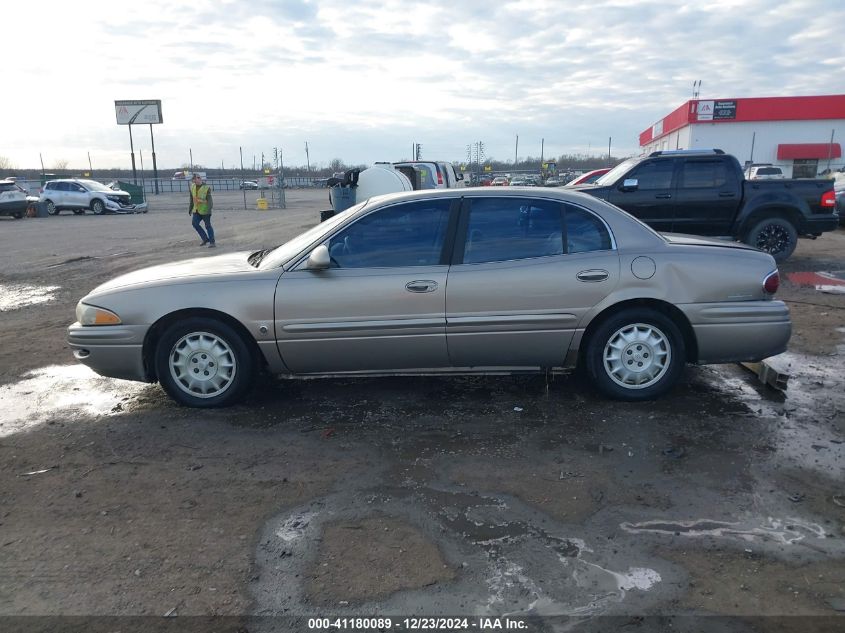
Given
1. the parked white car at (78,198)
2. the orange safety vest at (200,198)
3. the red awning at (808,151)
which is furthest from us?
the red awning at (808,151)

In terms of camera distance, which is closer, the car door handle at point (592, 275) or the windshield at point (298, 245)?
the car door handle at point (592, 275)

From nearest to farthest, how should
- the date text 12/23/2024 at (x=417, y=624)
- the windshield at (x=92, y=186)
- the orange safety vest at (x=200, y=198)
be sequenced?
the date text 12/23/2024 at (x=417, y=624) < the orange safety vest at (x=200, y=198) < the windshield at (x=92, y=186)

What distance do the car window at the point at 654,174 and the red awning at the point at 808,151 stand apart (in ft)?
133

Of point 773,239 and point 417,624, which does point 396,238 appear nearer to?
point 417,624

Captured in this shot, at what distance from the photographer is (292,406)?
16.4ft

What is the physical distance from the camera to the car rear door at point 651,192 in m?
10.8

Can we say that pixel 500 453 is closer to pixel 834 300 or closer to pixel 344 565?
A: pixel 344 565

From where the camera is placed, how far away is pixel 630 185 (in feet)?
35.5

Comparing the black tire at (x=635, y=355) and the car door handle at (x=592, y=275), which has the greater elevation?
the car door handle at (x=592, y=275)

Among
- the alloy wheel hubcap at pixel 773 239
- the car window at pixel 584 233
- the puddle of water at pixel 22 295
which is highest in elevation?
the car window at pixel 584 233

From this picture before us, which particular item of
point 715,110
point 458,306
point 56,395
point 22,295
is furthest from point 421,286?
point 715,110

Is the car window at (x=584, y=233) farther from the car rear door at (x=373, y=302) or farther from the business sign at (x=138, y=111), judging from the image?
the business sign at (x=138, y=111)

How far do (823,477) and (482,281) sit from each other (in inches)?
93.0

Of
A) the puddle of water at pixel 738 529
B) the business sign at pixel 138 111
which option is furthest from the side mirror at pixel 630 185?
the business sign at pixel 138 111
